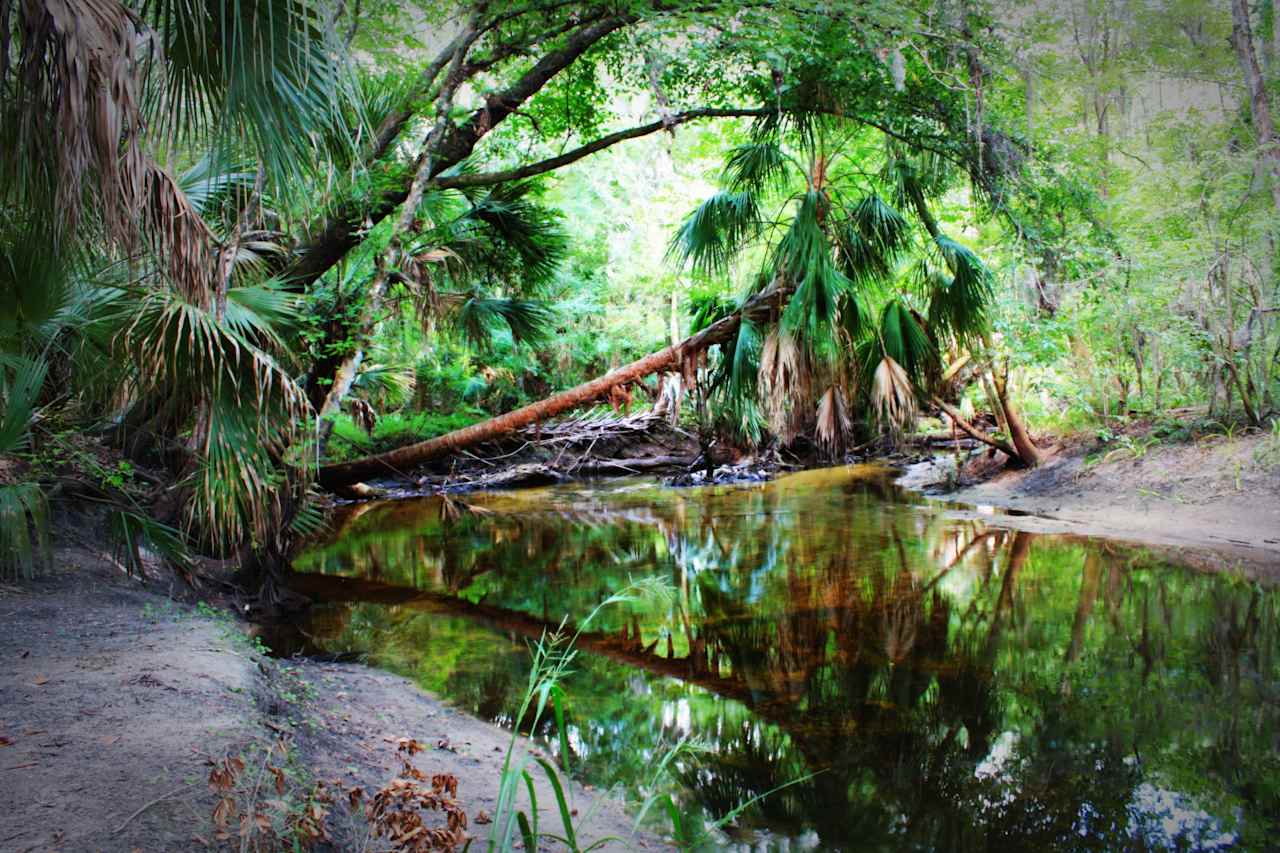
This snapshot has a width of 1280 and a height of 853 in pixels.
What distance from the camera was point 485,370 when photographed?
15.3 meters

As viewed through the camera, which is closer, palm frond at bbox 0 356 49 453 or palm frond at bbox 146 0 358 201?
palm frond at bbox 146 0 358 201

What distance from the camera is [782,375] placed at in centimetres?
848

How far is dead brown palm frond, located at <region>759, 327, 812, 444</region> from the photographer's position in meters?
8.48

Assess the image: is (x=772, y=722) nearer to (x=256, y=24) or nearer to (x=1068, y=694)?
(x=1068, y=694)

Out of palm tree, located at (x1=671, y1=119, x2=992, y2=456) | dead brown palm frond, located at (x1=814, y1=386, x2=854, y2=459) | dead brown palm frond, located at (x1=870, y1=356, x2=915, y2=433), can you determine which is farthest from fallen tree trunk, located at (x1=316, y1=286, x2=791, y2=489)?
dead brown palm frond, located at (x1=814, y1=386, x2=854, y2=459)

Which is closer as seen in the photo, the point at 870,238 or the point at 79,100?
the point at 79,100

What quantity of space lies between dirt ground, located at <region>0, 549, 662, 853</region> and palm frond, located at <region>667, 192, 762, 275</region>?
648 centimetres

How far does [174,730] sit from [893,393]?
831 cm

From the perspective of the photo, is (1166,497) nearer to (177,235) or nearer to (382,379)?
(382,379)

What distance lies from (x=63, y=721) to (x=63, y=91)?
Result: 6.79 feet

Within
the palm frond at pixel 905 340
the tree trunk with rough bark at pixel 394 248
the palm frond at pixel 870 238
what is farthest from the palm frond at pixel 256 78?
the palm frond at pixel 905 340

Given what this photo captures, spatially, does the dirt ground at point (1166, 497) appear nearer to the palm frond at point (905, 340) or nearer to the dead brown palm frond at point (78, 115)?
the palm frond at point (905, 340)

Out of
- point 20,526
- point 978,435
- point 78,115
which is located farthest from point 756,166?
point 78,115

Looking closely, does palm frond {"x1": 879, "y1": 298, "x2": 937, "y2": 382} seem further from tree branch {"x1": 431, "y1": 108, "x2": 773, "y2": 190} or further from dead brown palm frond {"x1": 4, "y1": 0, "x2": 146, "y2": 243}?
dead brown palm frond {"x1": 4, "y1": 0, "x2": 146, "y2": 243}
